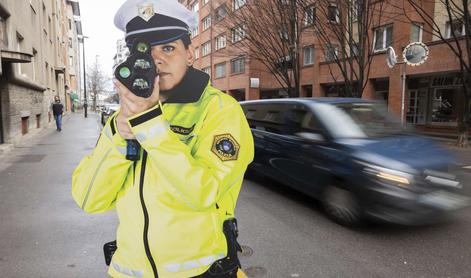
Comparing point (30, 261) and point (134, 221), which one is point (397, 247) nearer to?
point (134, 221)

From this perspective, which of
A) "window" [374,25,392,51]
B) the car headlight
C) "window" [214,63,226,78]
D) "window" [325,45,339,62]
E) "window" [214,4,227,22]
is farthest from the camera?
"window" [214,63,226,78]

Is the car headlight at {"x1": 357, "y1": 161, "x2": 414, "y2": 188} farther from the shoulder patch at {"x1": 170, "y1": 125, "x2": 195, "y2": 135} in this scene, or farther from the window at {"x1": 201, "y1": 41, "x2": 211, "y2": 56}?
the window at {"x1": 201, "y1": 41, "x2": 211, "y2": 56}

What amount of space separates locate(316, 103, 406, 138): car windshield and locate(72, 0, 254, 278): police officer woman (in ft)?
12.8

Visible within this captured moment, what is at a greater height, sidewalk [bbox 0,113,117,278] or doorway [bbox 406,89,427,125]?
doorway [bbox 406,89,427,125]

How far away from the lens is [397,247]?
4.00 meters

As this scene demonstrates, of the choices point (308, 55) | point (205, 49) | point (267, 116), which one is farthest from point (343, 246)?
point (205, 49)

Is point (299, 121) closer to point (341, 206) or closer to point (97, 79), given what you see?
point (341, 206)

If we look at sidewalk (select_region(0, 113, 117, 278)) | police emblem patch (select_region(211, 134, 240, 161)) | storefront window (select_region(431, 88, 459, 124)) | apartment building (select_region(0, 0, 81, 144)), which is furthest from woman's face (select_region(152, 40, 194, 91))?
storefront window (select_region(431, 88, 459, 124))

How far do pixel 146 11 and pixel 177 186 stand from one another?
625 millimetres

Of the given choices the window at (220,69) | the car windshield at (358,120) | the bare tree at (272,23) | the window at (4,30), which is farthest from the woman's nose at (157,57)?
the window at (220,69)

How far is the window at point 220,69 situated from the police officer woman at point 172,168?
39.0 meters

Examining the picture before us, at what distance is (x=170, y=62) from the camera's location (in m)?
1.26

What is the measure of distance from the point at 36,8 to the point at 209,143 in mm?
21964

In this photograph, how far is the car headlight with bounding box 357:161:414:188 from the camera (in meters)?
4.11
